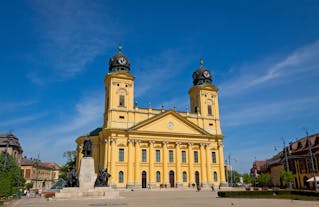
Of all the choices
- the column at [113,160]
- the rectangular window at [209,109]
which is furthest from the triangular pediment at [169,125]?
the rectangular window at [209,109]

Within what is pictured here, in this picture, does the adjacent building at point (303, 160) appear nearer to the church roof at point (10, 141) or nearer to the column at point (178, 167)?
the column at point (178, 167)

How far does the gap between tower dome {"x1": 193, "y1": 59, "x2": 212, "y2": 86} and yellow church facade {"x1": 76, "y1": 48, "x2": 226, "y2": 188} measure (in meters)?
8.73

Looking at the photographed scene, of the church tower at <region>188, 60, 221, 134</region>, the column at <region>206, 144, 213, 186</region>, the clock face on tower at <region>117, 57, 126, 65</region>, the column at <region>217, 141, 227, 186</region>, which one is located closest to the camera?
the column at <region>206, 144, 213, 186</region>

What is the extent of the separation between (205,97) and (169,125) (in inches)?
479

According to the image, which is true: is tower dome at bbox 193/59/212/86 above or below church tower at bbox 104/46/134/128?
above

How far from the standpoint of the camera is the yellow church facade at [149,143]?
47.9 metres

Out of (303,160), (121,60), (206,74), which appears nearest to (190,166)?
(206,74)

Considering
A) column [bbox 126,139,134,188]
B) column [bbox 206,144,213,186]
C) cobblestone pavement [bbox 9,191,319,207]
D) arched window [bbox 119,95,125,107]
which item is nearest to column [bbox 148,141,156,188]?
column [bbox 126,139,134,188]

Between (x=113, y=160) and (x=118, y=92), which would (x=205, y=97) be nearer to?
(x=118, y=92)

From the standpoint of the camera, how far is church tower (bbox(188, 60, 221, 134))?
5825cm

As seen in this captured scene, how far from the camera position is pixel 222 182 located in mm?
53219

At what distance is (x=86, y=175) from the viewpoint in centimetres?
2531

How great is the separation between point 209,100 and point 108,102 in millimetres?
22361

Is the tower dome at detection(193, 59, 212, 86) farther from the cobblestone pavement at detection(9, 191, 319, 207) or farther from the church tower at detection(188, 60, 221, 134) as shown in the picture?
the cobblestone pavement at detection(9, 191, 319, 207)
